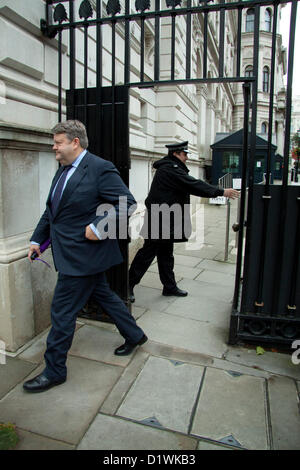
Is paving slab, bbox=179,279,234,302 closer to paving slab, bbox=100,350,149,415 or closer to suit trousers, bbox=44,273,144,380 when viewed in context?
paving slab, bbox=100,350,149,415

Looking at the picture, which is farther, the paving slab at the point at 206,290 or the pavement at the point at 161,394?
the paving slab at the point at 206,290

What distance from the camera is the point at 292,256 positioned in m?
3.32

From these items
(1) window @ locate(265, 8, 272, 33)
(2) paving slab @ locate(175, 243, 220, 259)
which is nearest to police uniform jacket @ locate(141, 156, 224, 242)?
(2) paving slab @ locate(175, 243, 220, 259)

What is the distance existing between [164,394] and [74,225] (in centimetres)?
135

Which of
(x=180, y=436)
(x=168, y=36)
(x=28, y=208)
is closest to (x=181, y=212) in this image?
(x=28, y=208)

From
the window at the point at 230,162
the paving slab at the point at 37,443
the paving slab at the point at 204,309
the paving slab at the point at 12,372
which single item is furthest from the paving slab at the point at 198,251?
the window at the point at 230,162

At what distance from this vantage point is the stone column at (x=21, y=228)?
3.10m

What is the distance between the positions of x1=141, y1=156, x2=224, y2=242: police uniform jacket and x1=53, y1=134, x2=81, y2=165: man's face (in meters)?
1.71

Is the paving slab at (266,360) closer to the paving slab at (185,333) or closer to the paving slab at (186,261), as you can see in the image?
the paving slab at (185,333)

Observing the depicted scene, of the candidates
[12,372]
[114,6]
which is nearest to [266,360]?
[12,372]

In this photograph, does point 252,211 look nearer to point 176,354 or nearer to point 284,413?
point 176,354

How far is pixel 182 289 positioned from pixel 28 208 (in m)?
2.41

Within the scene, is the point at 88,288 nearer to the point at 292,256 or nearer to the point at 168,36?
the point at 292,256

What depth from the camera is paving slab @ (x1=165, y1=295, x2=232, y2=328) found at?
4027 millimetres
